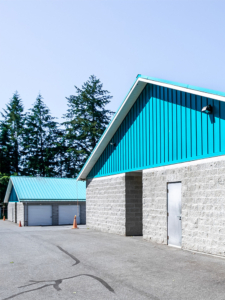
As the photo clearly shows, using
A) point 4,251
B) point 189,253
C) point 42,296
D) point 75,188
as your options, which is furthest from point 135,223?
point 75,188

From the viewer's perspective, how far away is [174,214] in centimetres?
1218

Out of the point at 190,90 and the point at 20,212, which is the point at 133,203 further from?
the point at 20,212

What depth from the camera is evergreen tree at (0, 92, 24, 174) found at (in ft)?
188

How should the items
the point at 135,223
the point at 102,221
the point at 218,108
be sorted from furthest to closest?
1. the point at 102,221
2. the point at 135,223
3. the point at 218,108

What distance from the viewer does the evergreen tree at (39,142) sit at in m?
56.5

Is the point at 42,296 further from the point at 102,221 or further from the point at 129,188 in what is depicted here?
the point at 102,221

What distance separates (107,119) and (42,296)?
49.0 m

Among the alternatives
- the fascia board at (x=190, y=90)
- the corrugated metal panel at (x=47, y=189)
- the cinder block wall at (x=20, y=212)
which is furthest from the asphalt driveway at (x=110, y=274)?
the corrugated metal panel at (x=47, y=189)

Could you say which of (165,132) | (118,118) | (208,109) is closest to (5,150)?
(118,118)

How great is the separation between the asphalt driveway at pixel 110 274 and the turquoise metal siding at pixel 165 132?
3546mm

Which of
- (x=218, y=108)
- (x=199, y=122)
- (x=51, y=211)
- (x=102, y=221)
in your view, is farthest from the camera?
(x=51, y=211)

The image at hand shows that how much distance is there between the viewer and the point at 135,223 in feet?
52.9

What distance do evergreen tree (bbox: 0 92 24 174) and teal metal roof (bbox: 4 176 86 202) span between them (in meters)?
23.0

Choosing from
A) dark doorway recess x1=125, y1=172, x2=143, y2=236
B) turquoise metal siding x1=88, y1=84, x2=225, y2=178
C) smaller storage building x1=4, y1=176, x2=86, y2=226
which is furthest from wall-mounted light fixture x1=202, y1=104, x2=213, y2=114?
smaller storage building x1=4, y1=176, x2=86, y2=226
